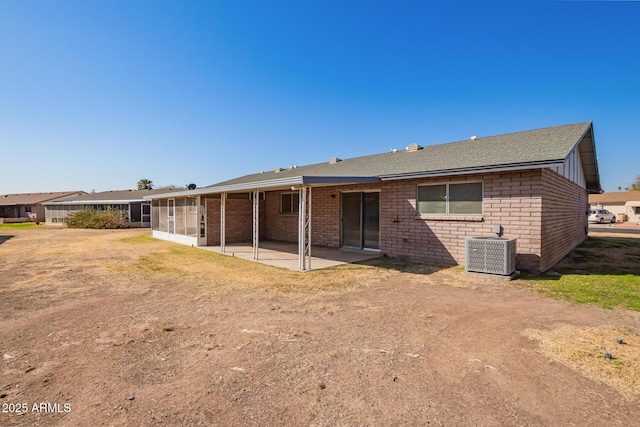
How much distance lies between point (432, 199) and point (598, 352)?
6.31 m

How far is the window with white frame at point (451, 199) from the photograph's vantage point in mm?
8680

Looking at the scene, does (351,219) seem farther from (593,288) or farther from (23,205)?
(23,205)

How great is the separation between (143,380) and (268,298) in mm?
2981

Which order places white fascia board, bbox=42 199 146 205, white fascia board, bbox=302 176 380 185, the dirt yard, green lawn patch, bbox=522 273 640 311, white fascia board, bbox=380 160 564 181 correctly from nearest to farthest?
the dirt yard → green lawn patch, bbox=522 273 640 311 → white fascia board, bbox=380 160 564 181 → white fascia board, bbox=302 176 380 185 → white fascia board, bbox=42 199 146 205

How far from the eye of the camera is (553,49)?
11.6 m

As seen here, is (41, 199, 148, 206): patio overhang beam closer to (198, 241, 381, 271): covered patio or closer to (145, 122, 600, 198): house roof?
(198, 241, 381, 271): covered patio

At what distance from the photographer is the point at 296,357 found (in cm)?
345

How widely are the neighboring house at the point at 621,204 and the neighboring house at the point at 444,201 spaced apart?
35.3 metres

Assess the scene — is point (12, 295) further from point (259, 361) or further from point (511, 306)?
point (511, 306)

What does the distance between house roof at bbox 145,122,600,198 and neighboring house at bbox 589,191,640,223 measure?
3776 centimetres

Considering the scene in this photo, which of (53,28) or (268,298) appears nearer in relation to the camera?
(268,298)

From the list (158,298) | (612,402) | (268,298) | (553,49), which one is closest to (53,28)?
(158,298)

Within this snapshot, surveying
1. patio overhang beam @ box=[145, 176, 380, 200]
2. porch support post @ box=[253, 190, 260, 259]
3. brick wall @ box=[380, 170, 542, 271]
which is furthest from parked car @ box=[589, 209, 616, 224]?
porch support post @ box=[253, 190, 260, 259]

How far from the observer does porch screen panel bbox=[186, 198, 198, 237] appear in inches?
563
